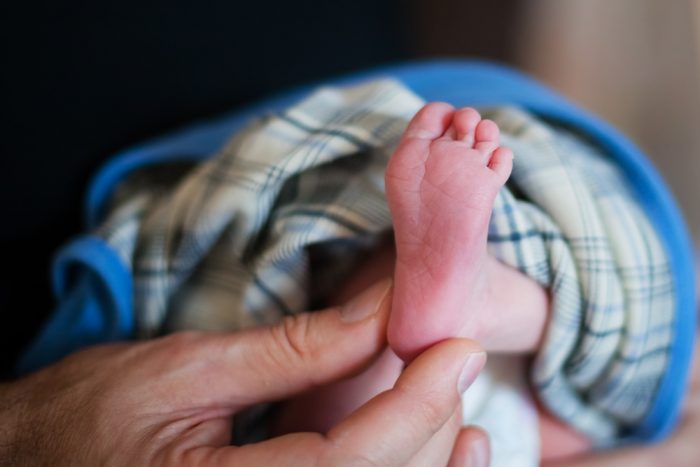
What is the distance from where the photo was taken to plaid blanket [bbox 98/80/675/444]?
52 cm

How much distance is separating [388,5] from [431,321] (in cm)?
66

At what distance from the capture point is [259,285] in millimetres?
566

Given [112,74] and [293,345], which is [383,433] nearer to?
[293,345]

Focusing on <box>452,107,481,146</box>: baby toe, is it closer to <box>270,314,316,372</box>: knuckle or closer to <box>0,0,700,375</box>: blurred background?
<box>270,314,316,372</box>: knuckle

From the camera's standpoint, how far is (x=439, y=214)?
411 mm

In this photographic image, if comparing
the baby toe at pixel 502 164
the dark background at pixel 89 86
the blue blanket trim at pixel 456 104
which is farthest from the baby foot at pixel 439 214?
the dark background at pixel 89 86

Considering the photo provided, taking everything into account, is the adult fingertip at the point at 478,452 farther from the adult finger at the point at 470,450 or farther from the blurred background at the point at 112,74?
the blurred background at the point at 112,74

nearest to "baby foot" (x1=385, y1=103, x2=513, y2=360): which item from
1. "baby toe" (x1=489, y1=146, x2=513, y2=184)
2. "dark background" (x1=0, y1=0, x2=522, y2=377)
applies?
"baby toe" (x1=489, y1=146, x2=513, y2=184)

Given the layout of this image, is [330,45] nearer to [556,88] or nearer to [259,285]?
[259,285]

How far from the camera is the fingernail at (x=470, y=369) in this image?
41cm

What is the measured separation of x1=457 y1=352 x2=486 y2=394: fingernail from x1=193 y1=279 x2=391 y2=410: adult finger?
0.20 feet

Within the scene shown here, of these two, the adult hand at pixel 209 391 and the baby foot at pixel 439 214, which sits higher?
the baby foot at pixel 439 214

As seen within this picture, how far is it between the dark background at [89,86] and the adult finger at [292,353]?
346 mm

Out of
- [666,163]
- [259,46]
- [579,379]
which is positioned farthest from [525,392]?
[666,163]
